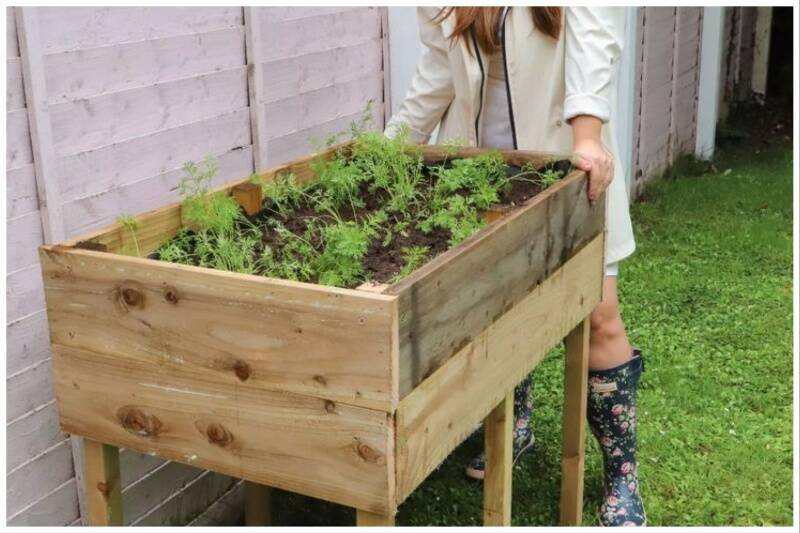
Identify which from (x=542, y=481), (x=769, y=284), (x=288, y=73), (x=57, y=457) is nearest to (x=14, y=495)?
(x=57, y=457)

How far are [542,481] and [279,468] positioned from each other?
5.16 feet

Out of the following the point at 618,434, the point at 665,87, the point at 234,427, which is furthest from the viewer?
the point at 665,87

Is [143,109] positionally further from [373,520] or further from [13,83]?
[373,520]

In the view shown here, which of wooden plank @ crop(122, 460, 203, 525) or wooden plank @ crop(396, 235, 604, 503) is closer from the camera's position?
wooden plank @ crop(396, 235, 604, 503)

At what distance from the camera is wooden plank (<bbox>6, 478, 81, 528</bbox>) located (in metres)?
2.32

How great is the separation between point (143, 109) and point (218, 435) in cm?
88

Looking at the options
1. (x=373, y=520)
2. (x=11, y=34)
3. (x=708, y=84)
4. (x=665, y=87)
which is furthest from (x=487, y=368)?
(x=708, y=84)

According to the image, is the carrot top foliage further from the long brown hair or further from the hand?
the long brown hair

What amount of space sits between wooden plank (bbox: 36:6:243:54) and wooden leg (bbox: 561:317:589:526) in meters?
1.19

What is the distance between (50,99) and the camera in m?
2.21

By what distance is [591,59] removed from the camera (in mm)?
2482

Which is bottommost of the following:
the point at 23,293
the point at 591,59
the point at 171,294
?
the point at 23,293

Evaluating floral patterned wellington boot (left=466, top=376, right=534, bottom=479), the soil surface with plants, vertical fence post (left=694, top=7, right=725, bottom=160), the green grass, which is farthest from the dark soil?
vertical fence post (left=694, top=7, right=725, bottom=160)

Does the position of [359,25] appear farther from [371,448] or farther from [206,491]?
[371,448]
